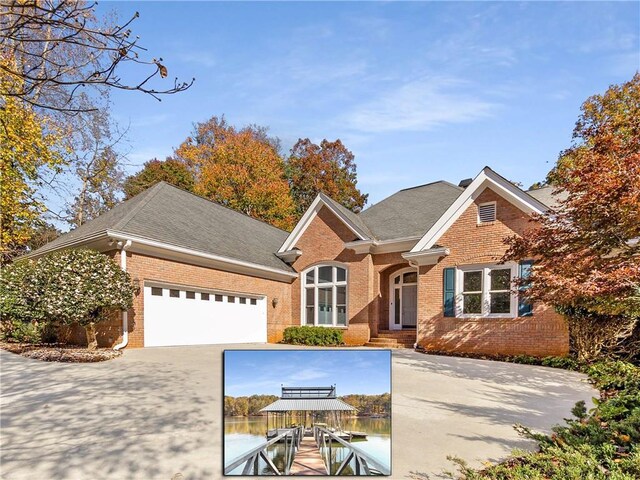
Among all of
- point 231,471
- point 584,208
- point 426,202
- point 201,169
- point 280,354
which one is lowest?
point 231,471

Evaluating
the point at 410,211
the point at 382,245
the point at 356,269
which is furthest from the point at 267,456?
the point at 410,211

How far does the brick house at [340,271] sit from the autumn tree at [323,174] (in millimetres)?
15936

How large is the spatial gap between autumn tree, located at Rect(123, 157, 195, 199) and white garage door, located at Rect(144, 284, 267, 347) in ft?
63.2

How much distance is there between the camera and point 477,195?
41.0ft

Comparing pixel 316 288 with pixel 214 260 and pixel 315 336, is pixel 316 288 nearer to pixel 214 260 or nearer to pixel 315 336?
pixel 315 336

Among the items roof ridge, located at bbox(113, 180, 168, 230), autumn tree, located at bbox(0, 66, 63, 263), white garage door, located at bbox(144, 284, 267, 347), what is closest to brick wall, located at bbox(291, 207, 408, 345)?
white garage door, located at bbox(144, 284, 267, 347)

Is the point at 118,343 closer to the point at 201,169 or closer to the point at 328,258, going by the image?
the point at 328,258

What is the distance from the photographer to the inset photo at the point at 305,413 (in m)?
2.06

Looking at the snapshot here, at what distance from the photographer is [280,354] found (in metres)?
2.15

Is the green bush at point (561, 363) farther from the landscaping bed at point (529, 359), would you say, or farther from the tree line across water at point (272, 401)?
the tree line across water at point (272, 401)

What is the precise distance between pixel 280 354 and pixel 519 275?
36.7ft

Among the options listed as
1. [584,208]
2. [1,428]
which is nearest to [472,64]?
[584,208]

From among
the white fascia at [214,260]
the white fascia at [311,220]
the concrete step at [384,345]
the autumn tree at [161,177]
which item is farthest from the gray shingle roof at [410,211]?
the autumn tree at [161,177]

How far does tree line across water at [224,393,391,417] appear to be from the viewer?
6.81 ft
